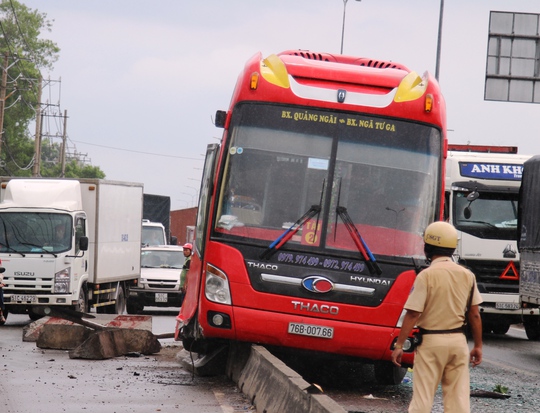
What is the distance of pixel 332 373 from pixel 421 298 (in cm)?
695

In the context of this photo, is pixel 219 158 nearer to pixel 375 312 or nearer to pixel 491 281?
pixel 375 312

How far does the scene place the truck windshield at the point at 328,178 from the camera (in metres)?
12.2

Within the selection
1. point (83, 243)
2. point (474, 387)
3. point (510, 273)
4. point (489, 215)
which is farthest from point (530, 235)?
point (83, 243)

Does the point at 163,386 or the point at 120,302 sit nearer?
the point at 163,386

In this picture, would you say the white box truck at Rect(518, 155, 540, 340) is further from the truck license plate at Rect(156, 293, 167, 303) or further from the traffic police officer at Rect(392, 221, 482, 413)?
the truck license plate at Rect(156, 293, 167, 303)

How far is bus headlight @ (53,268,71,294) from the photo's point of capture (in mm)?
23250

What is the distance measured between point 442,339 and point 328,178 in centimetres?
464

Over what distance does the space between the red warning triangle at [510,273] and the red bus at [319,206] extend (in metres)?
10.2

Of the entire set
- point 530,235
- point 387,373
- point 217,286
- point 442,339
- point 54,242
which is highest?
point 530,235

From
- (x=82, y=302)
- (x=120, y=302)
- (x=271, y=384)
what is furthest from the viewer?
(x=120, y=302)

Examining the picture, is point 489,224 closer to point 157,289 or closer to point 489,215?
point 489,215

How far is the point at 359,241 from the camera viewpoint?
1214cm

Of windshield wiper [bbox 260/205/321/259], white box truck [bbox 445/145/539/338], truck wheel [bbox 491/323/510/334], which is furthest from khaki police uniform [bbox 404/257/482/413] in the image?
truck wheel [bbox 491/323/510/334]

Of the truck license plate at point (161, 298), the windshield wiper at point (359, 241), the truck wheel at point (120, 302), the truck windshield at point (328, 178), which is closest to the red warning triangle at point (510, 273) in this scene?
the truck wheel at point (120, 302)
